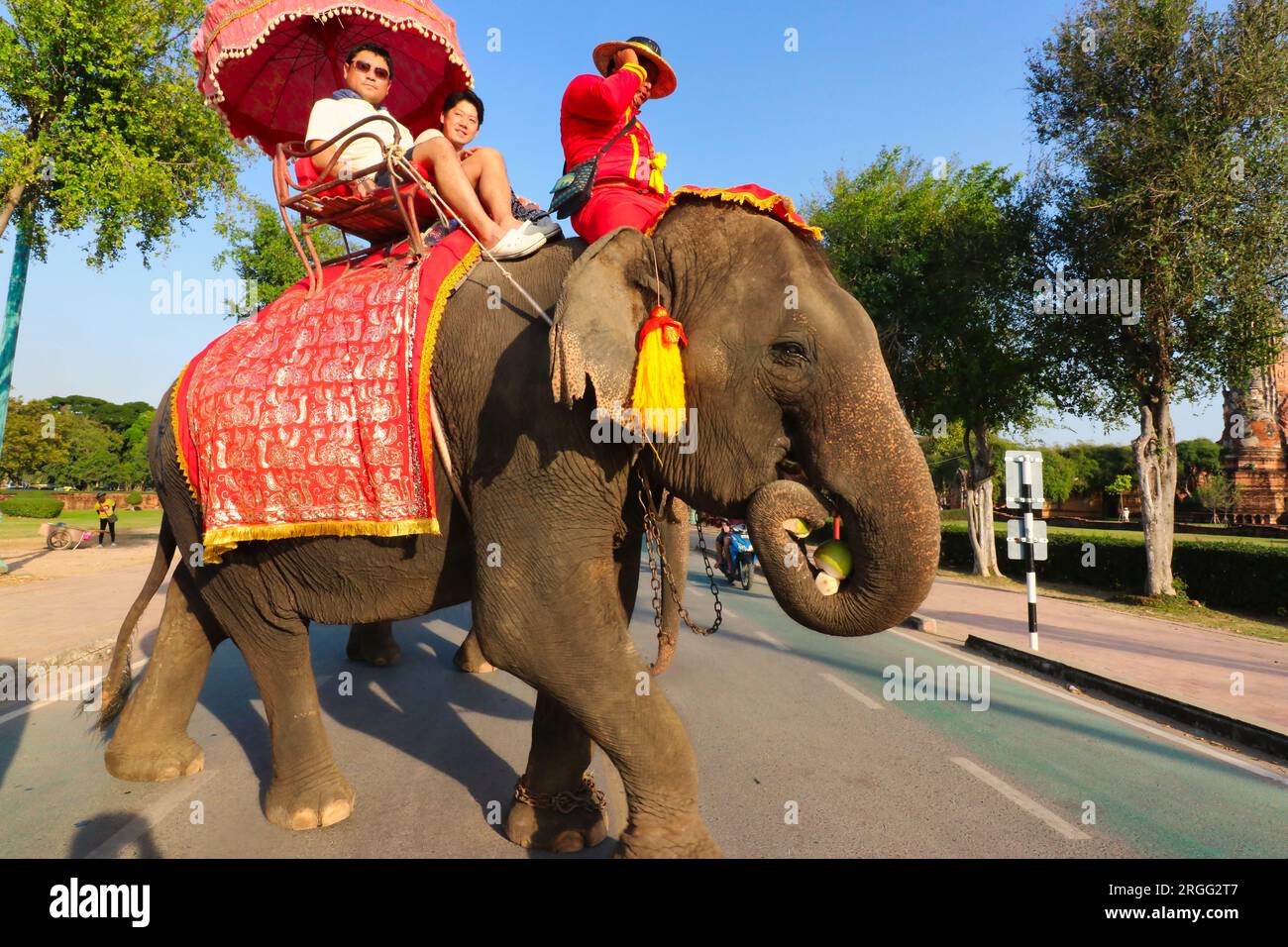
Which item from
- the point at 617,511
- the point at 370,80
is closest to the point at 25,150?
the point at 370,80

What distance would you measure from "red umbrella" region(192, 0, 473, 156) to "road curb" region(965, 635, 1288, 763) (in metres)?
6.80

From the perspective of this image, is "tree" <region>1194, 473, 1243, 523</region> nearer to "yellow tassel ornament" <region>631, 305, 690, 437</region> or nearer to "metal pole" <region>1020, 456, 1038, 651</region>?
"metal pole" <region>1020, 456, 1038, 651</region>

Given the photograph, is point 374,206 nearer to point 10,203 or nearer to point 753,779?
point 753,779

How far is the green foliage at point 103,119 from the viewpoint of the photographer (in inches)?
460

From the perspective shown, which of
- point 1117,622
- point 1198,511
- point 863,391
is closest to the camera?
point 863,391

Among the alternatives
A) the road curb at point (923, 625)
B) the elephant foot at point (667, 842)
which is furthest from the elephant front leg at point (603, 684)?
the road curb at point (923, 625)

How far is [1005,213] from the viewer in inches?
619

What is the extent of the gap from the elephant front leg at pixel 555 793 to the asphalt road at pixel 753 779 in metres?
0.10

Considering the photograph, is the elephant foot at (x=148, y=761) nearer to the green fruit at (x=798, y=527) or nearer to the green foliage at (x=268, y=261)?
the green fruit at (x=798, y=527)

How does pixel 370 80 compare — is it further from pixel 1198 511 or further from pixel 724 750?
pixel 1198 511

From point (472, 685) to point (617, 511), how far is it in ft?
13.3

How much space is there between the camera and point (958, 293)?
55.4ft

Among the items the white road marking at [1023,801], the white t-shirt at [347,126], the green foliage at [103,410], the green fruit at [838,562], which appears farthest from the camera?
the green foliage at [103,410]

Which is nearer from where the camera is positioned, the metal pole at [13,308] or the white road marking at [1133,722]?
the white road marking at [1133,722]
